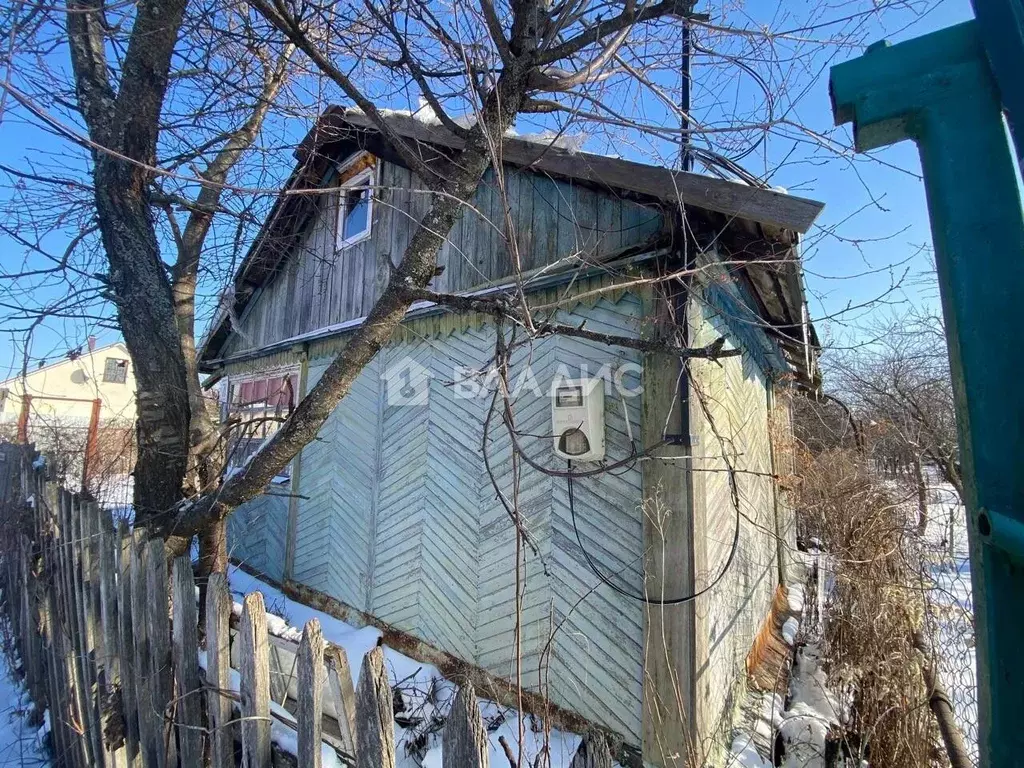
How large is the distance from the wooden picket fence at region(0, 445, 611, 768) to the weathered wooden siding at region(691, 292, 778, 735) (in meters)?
1.84

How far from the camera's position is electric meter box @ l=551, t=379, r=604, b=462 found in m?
3.39

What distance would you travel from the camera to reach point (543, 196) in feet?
13.8

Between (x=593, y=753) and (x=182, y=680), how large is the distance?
171 centimetres

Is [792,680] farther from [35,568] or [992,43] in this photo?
[35,568]

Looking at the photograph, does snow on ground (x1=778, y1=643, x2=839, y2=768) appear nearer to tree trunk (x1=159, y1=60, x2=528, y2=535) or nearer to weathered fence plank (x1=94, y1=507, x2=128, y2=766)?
tree trunk (x1=159, y1=60, x2=528, y2=535)

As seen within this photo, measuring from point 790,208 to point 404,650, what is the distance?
4.69m

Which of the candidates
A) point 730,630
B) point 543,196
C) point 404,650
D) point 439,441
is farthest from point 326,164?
point 730,630

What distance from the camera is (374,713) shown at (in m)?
1.36

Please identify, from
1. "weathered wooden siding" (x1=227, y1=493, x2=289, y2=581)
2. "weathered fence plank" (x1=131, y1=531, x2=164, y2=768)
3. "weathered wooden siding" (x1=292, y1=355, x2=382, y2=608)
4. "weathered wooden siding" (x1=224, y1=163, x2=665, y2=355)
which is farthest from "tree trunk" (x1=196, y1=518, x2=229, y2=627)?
"weathered wooden siding" (x1=227, y1=493, x2=289, y2=581)

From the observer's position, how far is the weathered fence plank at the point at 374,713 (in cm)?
135

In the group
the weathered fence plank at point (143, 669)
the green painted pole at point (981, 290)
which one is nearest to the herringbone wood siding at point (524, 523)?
the weathered fence plank at point (143, 669)

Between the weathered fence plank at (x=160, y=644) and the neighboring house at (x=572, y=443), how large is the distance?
1442 millimetres

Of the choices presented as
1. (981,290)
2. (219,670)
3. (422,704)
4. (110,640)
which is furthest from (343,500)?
(981,290)

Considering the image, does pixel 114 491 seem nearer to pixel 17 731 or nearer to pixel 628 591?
pixel 17 731
